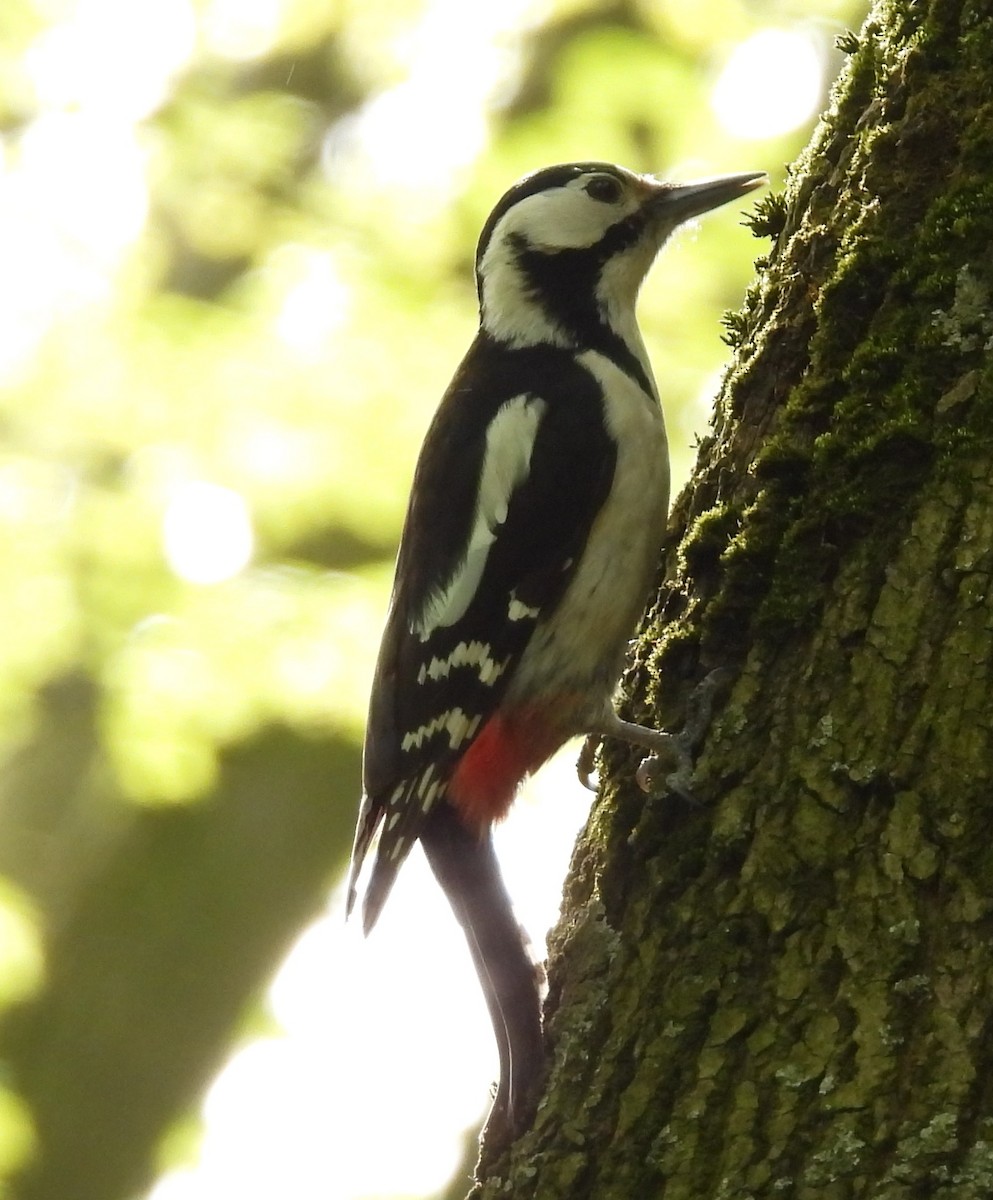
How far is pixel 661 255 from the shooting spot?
3426mm

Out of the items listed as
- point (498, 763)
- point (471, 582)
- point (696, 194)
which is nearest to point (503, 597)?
point (471, 582)

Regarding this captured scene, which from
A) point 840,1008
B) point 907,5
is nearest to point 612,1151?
point 840,1008

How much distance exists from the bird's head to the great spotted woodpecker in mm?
129

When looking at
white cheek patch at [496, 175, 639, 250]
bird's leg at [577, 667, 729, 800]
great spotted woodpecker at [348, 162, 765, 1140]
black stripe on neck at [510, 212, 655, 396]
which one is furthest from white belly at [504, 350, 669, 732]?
white cheek patch at [496, 175, 639, 250]

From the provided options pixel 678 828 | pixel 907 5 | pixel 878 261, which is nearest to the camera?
pixel 678 828

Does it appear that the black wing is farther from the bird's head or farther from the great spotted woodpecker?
the bird's head

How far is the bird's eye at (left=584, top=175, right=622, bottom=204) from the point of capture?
3.41 meters

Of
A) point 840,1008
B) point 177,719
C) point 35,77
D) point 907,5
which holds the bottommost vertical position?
point 840,1008

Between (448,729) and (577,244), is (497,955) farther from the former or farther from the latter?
(577,244)

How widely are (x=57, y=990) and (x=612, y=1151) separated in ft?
12.6

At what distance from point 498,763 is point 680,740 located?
84cm

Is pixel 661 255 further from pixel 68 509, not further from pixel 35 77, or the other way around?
pixel 35 77

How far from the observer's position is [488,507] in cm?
288

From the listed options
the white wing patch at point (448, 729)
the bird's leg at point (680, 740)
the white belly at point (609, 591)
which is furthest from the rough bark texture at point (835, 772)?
the white wing patch at point (448, 729)
